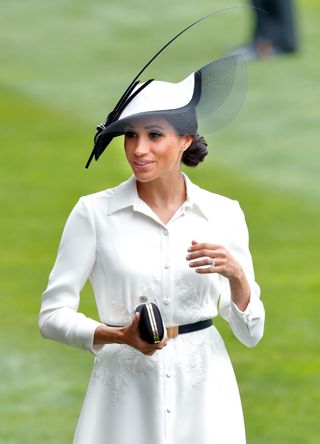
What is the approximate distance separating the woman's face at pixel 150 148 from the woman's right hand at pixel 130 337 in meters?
0.47

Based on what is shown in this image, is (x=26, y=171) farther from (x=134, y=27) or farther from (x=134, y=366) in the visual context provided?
(x=134, y=366)

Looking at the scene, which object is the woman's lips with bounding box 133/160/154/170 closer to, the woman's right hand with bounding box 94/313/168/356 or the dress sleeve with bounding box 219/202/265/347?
the dress sleeve with bounding box 219/202/265/347

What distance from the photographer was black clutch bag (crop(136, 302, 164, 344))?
4.62m

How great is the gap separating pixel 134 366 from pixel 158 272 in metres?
0.31

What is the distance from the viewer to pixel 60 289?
495 centimetres

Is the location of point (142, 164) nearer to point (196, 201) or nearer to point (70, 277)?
point (196, 201)

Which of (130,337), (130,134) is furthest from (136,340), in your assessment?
(130,134)

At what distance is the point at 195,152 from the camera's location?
5074 mm

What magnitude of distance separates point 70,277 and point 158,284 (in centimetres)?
27

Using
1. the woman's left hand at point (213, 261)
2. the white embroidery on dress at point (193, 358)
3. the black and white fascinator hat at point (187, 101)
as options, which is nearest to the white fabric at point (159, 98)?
the black and white fascinator hat at point (187, 101)

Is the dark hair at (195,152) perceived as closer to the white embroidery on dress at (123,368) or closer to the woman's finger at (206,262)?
the woman's finger at (206,262)

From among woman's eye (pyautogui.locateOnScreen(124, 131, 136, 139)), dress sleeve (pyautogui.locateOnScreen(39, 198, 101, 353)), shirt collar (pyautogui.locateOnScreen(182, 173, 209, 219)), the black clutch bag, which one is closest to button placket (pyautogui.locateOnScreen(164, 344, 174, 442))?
dress sleeve (pyautogui.locateOnScreen(39, 198, 101, 353))

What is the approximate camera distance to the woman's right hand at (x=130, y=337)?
15.3ft

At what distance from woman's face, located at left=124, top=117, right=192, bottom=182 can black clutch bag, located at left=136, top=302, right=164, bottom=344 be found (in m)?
0.46
